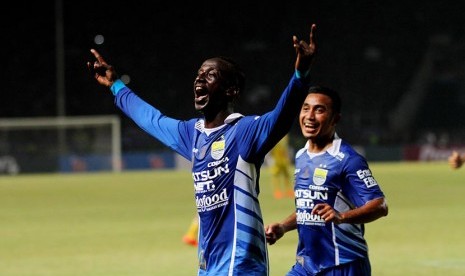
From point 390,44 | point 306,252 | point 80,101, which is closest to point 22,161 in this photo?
point 80,101

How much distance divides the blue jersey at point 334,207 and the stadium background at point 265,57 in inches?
1607

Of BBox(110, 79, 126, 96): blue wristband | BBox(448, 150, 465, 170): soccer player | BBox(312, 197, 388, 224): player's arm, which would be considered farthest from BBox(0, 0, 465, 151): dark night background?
BBox(110, 79, 126, 96): blue wristband

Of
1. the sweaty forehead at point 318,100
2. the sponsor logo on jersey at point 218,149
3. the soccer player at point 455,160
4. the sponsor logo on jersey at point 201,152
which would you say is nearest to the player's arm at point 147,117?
the sponsor logo on jersey at point 201,152

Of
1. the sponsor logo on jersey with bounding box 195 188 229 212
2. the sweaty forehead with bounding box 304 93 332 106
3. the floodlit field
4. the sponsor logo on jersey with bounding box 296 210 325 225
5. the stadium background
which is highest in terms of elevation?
the stadium background

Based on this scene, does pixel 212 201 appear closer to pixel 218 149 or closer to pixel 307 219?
pixel 218 149

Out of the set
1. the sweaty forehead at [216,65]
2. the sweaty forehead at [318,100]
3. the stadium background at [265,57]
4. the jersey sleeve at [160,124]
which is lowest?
the jersey sleeve at [160,124]

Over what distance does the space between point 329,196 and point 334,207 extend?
0.25 ft

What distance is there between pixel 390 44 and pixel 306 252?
51.5 metres

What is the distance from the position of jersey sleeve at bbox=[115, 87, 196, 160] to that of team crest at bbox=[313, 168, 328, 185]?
1.22m

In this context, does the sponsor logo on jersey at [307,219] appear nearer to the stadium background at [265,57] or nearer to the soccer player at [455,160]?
the soccer player at [455,160]

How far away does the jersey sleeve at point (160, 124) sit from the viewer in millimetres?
5562

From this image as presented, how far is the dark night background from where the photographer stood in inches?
2029

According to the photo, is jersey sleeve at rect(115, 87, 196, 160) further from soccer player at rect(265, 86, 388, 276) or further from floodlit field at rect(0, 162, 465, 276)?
floodlit field at rect(0, 162, 465, 276)

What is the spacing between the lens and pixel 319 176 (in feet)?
21.5
